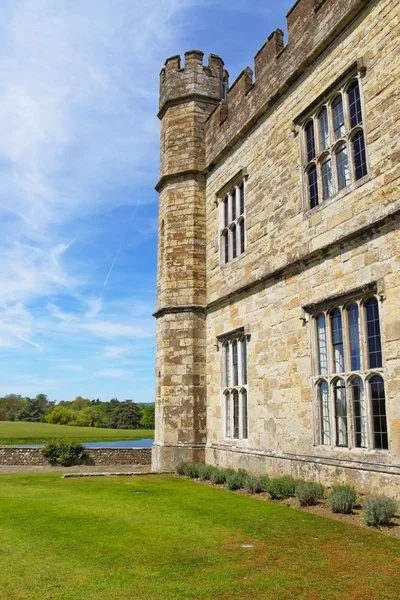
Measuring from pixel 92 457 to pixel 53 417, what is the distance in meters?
76.8

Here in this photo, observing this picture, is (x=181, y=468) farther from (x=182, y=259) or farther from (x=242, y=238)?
(x=242, y=238)

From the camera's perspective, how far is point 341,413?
8.55 metres

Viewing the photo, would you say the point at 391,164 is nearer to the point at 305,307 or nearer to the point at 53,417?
the point at 305,307

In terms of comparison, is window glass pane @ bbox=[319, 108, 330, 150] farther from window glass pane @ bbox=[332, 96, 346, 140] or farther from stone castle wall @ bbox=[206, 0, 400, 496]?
stone castle wall @ bbox=[206, 0, 400, 496]

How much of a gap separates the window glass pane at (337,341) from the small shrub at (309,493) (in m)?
2.01

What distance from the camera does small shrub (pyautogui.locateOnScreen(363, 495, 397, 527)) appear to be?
6.36 m

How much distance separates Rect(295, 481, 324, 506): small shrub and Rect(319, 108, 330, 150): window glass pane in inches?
247

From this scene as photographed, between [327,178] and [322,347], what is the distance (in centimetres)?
329

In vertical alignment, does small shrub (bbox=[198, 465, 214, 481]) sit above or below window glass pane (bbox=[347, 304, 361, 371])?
below

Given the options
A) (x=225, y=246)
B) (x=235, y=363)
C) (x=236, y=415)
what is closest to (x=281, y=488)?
(x=236, y=415)

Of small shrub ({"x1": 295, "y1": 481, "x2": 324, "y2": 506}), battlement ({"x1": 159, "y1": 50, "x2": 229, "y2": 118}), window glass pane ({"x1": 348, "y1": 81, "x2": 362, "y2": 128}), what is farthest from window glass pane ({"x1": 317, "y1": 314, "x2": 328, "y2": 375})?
battlement ({"x1": 159, "y1": 50, "x2": 229, "y2": 118})

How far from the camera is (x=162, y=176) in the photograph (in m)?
15.3

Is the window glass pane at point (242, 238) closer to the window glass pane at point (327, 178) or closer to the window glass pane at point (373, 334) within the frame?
the window glass pane at point (327, 178)

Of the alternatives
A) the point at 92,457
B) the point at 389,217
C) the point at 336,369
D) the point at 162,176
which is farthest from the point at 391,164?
the point at 92,457
